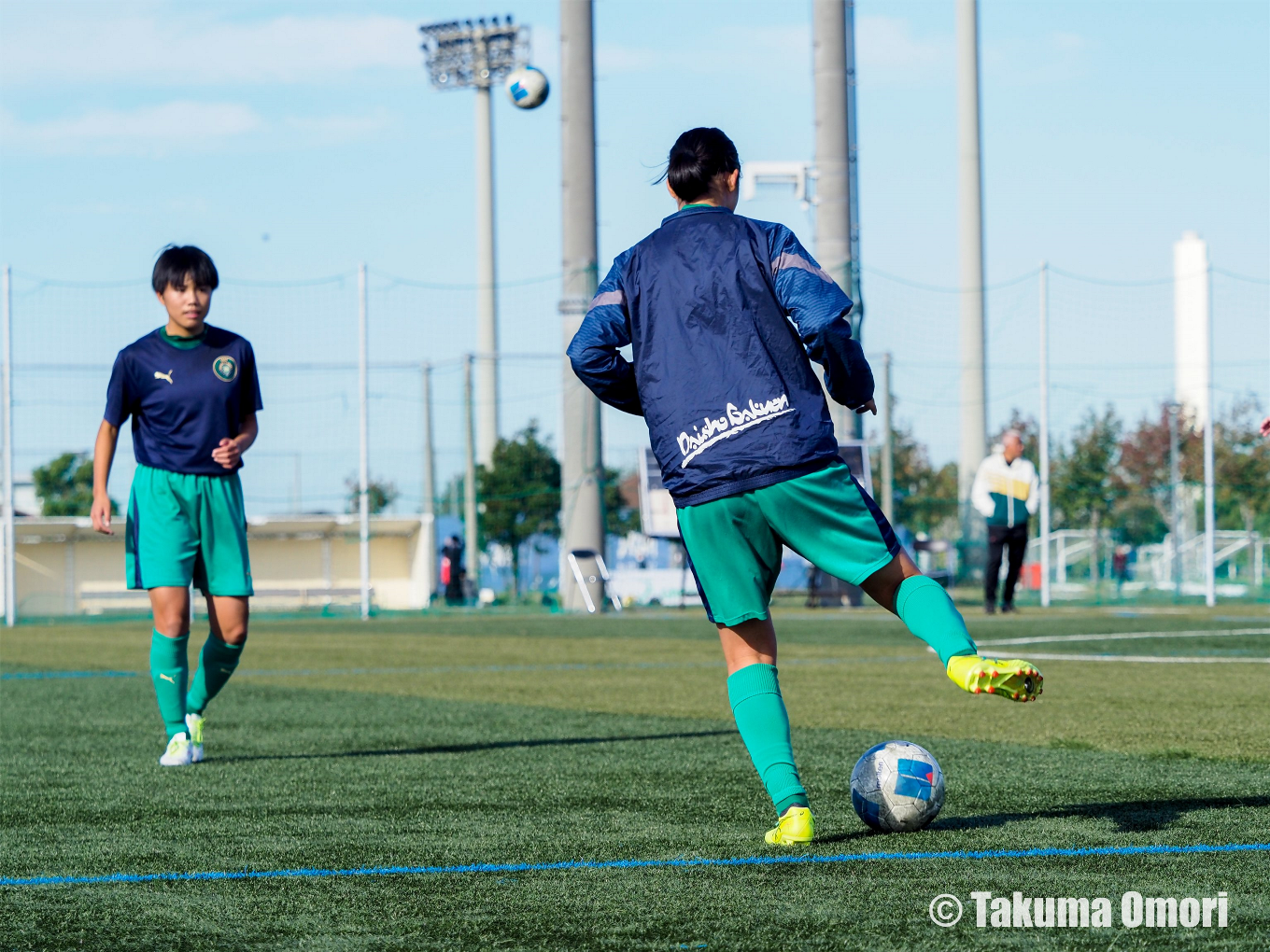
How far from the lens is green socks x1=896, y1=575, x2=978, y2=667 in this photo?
418cm

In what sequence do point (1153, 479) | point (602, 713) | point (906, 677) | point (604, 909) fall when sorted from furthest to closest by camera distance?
1. point (1153, 479)
2. point (906, 677)
3. point (602, 713)
4. point (604, 909)

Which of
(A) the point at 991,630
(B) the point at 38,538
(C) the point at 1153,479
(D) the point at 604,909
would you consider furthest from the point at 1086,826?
(C) the point at 1153,479

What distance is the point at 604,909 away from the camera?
3.50 meters

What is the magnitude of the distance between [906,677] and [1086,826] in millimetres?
5731

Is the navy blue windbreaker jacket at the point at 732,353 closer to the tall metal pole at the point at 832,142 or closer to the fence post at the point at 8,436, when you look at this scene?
the tall metal pole at the point at 832,142

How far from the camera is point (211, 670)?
6.92 meters

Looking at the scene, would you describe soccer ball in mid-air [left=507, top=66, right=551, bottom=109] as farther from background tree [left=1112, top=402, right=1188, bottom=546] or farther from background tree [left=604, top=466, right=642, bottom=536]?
background tree [left=604, top=466, right=642, bottom=536]

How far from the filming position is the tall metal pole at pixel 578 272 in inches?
974

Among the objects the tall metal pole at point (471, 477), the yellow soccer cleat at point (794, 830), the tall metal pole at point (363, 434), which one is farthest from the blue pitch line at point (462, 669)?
the tall metal pole at point (471, 477)

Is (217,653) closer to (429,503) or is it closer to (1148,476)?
(429,503)

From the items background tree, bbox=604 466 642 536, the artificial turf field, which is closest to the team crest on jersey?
the artificial turf field

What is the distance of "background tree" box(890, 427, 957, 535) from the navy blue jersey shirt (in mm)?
22663

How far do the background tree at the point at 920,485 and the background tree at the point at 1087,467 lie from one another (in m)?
2.23

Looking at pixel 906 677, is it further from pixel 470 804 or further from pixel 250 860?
pixel 250 860
